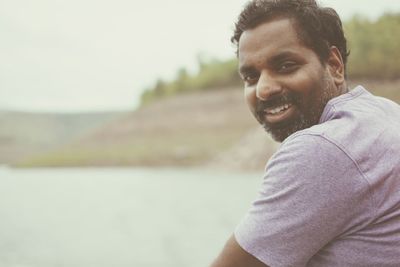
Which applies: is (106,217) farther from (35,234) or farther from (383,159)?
(383,159)

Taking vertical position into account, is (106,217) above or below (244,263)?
below

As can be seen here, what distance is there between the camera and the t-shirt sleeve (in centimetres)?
109

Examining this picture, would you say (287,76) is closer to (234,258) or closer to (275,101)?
(275,101)

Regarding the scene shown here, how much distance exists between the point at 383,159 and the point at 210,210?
28.5 feet

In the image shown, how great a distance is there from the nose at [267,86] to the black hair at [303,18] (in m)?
0.15

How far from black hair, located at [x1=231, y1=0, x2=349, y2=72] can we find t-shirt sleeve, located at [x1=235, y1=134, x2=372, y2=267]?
492 millimetres

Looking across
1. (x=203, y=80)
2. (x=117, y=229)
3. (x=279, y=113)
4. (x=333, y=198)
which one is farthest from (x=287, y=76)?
(x=203, y=80)

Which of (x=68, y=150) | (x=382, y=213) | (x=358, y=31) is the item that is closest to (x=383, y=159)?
(x=382, y=213)

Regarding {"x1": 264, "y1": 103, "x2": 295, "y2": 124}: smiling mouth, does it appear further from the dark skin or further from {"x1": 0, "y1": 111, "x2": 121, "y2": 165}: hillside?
{"x1": 0, "y1": 111, "x2": 121, "y2": 165}: hillside

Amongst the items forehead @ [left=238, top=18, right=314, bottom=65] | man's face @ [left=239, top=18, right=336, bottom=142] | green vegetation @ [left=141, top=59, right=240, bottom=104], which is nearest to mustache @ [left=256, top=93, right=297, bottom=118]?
man's face @ [left=239, top=18, right=336, bottom=142]

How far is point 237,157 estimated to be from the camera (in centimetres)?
3275

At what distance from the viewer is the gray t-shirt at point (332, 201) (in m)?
1.10

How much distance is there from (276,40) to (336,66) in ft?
0.84

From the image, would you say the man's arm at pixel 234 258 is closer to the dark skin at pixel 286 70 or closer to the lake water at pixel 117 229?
the dark skin at pixel 286 70
